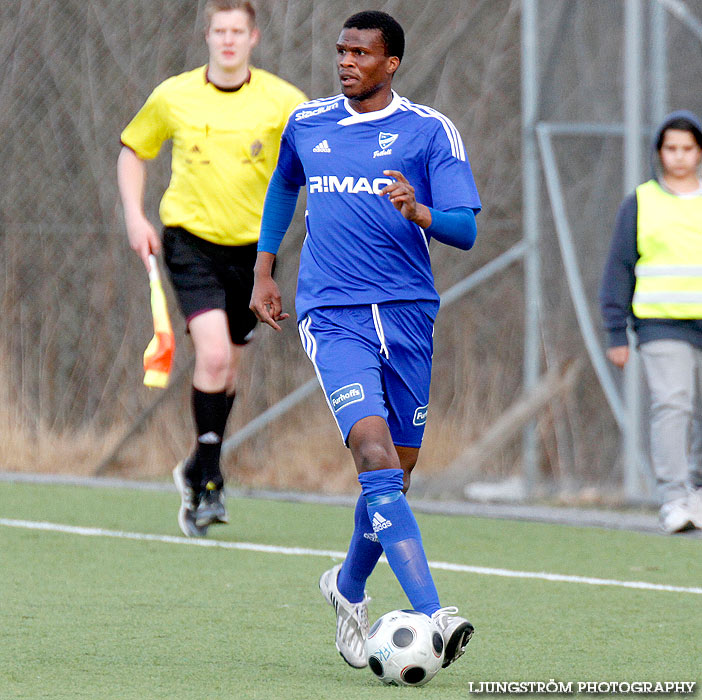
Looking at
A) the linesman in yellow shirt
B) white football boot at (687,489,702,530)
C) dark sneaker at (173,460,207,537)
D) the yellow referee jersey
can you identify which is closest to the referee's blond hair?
the linesman in yellow shirt

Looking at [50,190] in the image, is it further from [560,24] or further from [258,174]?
[258,174]

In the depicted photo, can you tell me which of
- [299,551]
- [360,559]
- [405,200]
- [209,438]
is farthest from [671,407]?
[405,200]

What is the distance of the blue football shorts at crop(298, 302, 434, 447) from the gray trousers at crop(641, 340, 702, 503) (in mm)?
3446

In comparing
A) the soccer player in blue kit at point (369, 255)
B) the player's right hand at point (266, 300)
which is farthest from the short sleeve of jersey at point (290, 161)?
the player's right hand at point (266, 300)

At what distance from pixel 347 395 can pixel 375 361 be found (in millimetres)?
Answer: 163

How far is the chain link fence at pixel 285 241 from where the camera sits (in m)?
10.2

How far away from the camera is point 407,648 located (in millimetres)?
4438

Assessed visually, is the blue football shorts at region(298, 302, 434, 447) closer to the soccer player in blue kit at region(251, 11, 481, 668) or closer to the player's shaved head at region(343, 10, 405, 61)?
the soccer player in blue kit at region(251, 11, 481, 668)

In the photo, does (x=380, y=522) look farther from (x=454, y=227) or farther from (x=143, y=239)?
(x=143, y=239)

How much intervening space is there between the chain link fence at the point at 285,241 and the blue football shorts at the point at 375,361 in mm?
4957

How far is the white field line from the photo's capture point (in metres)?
6.59

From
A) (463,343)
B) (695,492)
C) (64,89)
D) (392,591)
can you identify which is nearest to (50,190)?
(64,89)

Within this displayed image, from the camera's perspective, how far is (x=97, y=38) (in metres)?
12.8

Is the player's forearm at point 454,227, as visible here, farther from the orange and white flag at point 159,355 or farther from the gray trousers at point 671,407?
the gray trousers at point 671,407
